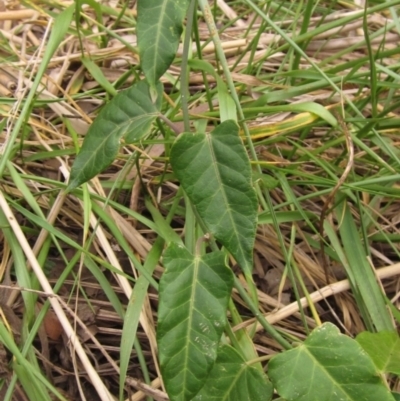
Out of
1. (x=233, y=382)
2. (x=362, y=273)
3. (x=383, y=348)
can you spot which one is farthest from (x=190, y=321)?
(x=362, y=273)

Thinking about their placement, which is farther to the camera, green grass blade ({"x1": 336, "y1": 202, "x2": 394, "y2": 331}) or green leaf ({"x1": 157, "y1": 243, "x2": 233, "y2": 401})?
green grass blade ({"x1": 336, "y1": 202, "x2": 394, "y2": 331})

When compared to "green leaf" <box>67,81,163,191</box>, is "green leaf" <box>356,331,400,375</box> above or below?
below

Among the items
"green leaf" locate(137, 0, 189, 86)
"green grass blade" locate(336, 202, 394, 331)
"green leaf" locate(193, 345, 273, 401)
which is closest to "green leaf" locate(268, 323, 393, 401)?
"green leaf" locate(193, 345, 273, 401)

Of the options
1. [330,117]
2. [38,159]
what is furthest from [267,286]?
[38,159]

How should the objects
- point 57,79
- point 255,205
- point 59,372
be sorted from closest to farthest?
1. point 255,205
2. point 59,372
3. point 57,79

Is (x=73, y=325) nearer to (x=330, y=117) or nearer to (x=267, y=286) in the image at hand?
(x=267, y=286)

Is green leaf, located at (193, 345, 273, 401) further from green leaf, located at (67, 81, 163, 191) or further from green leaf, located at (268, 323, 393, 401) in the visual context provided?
green leaf, located at (67, 81, 163, 191)

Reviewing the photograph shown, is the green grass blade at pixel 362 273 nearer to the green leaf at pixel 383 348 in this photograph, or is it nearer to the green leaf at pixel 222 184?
the green leaf at pixel 383 348

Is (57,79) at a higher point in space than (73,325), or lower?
higher
